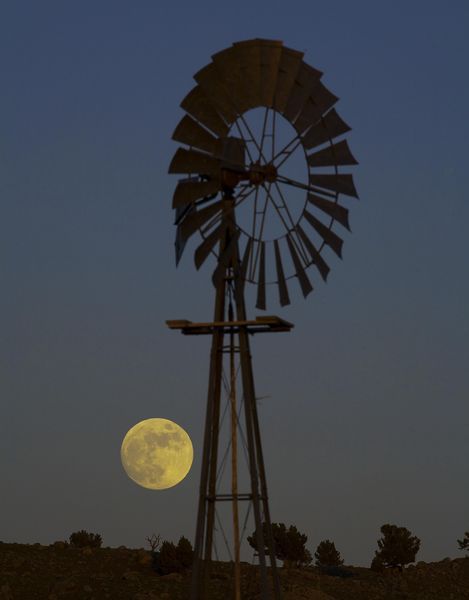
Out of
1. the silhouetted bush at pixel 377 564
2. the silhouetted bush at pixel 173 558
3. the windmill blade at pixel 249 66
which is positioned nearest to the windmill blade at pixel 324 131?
the windmill blade at pixel 249 66

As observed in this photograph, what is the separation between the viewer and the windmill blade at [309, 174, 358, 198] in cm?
2333

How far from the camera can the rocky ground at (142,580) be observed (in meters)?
31.6

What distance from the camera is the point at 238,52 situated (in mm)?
22938

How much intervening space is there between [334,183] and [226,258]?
8.72ft

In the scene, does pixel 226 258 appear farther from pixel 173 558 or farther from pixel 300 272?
pixel 173 558

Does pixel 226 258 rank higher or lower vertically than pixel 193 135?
lower

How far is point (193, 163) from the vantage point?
896 inches

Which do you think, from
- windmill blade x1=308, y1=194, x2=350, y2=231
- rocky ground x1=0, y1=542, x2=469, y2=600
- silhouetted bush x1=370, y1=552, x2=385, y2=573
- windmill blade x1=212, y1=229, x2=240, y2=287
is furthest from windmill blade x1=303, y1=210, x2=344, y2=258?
silhouetted bush x1=370, y1=552, x2=385, y2=573

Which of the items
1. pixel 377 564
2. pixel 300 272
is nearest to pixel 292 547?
pixel 377 564

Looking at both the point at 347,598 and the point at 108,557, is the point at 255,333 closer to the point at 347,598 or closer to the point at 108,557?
the point at 347,598

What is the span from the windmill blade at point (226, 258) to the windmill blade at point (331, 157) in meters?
2.15

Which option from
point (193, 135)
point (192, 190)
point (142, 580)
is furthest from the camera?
point (142, 580)

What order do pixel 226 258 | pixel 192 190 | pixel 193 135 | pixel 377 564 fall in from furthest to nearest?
pixel 377 564 < pixel 226 258 < pixel 192 190 < pixel 193 135

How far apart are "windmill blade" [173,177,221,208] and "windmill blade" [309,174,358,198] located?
195 centimetres
